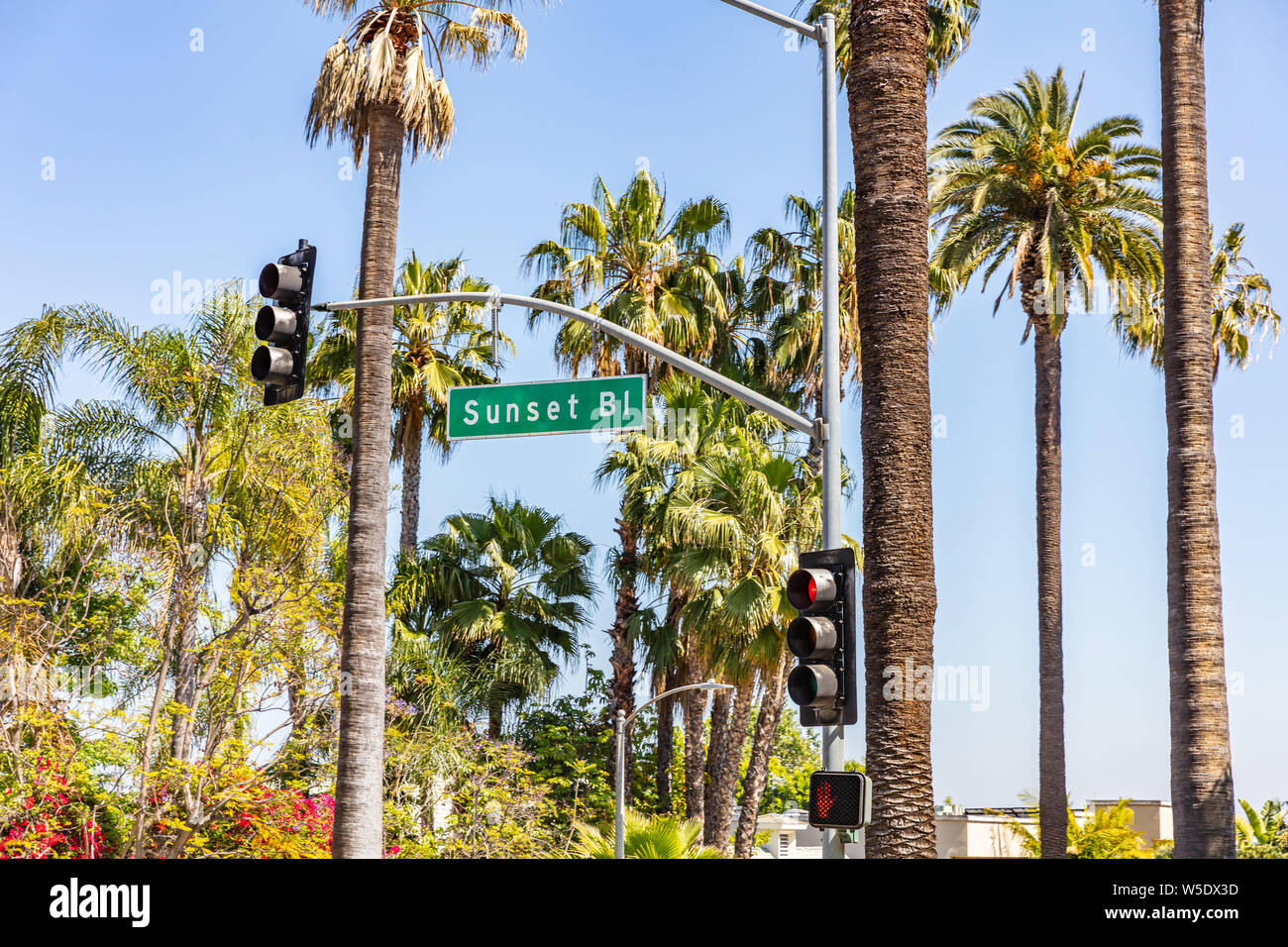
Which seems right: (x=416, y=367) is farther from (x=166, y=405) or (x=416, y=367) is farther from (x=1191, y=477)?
(x=1191, y=477)

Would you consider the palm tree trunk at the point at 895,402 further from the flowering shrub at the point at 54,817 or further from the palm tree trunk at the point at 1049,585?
the palm tree trunk at the point at 1049,585

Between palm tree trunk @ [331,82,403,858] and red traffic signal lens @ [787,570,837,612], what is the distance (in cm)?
766

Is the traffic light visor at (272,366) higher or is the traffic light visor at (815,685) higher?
the traffic light visor at (272,366)

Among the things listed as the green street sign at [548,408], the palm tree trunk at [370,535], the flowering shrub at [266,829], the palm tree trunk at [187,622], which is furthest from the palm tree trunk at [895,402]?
the palm tree trunk at [187,622]

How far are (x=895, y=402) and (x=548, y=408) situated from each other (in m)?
3.19

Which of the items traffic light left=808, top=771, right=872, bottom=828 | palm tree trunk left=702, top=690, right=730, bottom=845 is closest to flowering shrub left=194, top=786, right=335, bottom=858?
palm tree trunk left=702, top=690, right=730, bottom=845

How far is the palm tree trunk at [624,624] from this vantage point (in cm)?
3080

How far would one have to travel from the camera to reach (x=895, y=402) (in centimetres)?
1031

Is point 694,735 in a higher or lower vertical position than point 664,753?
higher

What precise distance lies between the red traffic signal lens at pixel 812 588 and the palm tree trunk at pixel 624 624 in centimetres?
2091

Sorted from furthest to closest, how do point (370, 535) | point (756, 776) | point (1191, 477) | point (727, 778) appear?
point (727, 778) → point (756, 776) → point (370, 535) → point (1191, 477)

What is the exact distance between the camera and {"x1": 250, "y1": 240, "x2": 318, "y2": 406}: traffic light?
10469 mm

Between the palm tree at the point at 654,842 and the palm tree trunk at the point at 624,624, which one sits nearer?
the palm tree at the point at 654,842

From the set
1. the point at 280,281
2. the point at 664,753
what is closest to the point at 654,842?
the point at 280,281
